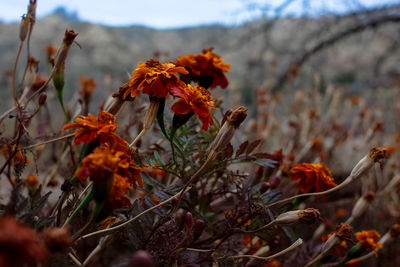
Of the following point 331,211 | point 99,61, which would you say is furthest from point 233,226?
point 99,61

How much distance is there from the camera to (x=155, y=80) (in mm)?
502

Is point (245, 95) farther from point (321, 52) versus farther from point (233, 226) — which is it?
point (233, 226)

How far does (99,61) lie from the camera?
7992 millimetres

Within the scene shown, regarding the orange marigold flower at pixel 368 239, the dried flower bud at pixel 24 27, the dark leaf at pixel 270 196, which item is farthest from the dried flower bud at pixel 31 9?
the orange marigold flower at pixel 368 239

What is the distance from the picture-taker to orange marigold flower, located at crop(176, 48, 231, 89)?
635 millimetres

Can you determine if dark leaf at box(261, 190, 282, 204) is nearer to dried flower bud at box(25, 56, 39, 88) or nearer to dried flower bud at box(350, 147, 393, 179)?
dried flower bud at box(350, 147, 393, 179)

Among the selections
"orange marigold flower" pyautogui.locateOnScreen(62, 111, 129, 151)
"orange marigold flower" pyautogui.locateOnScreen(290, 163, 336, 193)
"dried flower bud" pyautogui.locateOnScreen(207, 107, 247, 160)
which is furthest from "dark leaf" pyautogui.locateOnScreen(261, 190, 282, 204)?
"orange marigold flower" pyautogui.locateOnScreen(62, 111, 129, 151)

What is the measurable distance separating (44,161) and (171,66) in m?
1.24

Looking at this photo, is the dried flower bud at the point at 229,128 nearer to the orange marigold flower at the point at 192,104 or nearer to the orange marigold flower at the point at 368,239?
the orange marigold flower at the point at 192,104

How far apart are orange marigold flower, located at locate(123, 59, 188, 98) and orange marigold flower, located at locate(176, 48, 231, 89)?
0.11 meters

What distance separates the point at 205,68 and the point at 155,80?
0.58 ft

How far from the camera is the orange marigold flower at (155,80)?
50 centimetres

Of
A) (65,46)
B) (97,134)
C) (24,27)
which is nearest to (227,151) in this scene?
(97,134)

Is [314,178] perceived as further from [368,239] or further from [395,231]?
[395,231]
